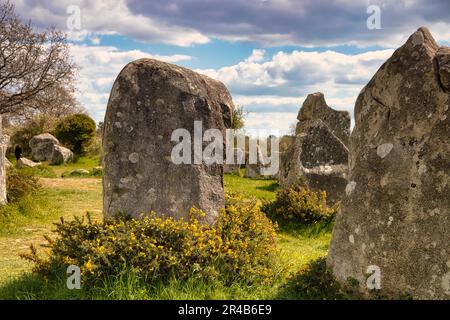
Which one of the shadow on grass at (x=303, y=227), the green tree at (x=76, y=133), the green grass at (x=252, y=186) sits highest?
the green tree at (x=76, y=133)

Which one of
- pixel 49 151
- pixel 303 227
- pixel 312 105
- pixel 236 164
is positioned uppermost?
pixel 312 105

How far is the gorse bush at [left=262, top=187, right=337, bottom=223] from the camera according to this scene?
12977mm

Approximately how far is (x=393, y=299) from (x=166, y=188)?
3668 mm

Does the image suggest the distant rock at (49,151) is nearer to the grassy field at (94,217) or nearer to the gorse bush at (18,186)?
the grassy field at (94,217)

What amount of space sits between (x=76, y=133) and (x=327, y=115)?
939 inches

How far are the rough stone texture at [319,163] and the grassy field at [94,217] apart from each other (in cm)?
201

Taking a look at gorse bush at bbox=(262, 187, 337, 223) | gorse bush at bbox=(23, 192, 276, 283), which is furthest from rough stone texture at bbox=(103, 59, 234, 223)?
gorse bush at bbox=(262, 187, 337, 223)

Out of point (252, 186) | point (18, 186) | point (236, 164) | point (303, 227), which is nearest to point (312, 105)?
point (252, 186)

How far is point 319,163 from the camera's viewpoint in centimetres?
1509

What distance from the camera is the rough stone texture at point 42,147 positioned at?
33.1 m

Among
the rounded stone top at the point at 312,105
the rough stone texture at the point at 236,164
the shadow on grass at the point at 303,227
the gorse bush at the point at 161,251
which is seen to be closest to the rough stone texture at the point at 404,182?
the gorse bush at the point at 161,251

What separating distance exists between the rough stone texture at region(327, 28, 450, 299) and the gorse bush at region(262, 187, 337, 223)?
22.0ft

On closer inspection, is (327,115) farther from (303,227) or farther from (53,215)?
(53,215)

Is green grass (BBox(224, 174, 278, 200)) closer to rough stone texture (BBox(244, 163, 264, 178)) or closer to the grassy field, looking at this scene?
the grassy field
